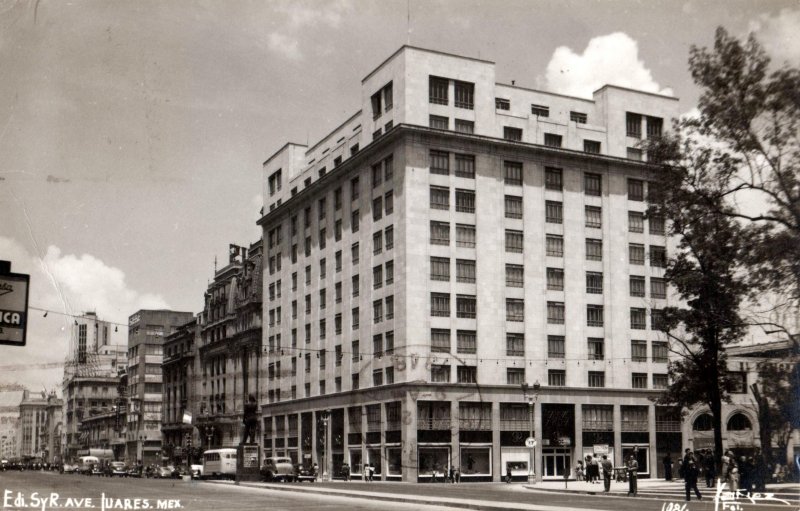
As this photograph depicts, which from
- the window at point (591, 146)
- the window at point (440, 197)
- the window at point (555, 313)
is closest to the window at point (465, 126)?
the window at point (440, 197)

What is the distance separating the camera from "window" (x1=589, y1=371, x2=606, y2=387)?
253 feet

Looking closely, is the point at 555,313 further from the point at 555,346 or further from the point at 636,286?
the point at 636,286

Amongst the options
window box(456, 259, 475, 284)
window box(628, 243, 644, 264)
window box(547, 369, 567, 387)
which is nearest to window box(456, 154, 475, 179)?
window box(456, 259, 475, 284)

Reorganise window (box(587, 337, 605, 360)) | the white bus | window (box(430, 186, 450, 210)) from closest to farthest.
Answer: window (box(430, 186, 450, 210)) < the white bus < window (box(587, 337, 605, 360))

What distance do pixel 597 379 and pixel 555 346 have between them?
4.93 m

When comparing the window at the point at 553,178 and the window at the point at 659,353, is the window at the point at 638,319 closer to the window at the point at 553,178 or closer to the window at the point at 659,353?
the window at the point at 659,353

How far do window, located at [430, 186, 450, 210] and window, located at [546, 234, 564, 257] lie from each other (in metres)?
9.85

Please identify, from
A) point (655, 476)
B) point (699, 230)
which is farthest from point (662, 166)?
point (655, 476)

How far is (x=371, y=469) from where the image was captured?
72812 millimetres

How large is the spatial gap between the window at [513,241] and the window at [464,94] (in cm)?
1070

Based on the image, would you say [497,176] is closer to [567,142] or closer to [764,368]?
[567,142]

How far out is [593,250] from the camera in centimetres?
7906

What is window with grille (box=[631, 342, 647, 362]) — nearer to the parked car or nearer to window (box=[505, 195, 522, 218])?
window (box=[505, 195, 522, 218])

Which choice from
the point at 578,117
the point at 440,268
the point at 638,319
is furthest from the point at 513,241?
the point at 638,319
